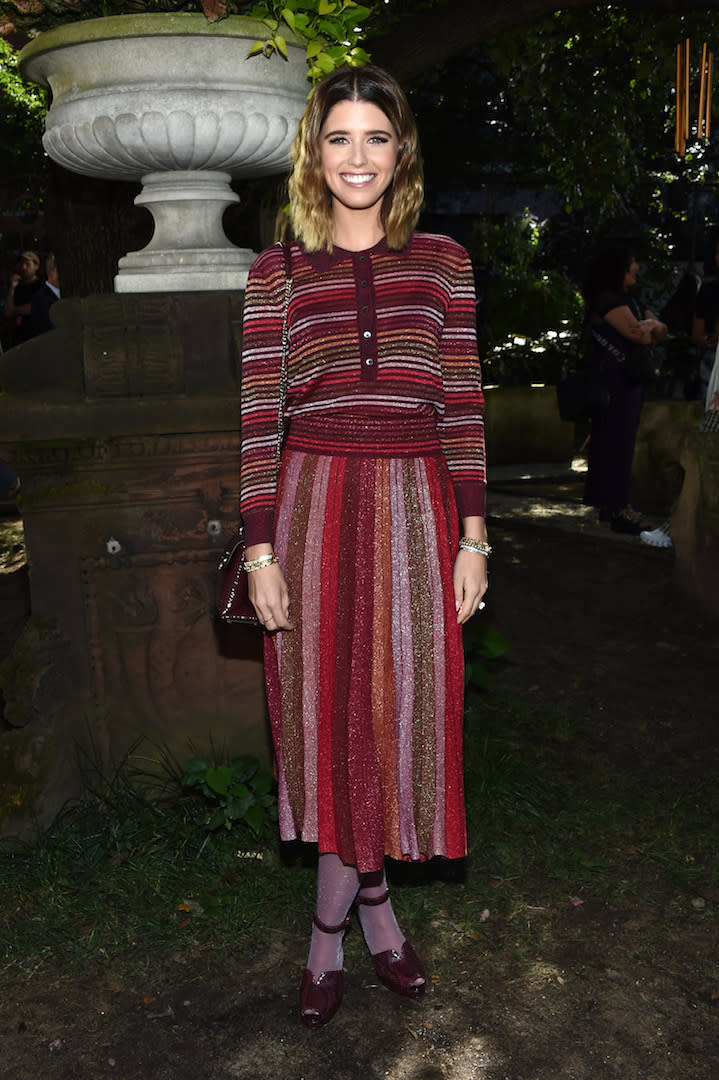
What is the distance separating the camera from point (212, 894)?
3154 millimetres

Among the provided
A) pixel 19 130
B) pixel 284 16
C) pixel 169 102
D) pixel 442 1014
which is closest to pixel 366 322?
pixel 169 102

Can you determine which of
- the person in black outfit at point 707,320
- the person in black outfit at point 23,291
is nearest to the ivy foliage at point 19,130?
the person in black outfit at point 23,291

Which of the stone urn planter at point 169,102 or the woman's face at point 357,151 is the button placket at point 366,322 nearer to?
the woman's face at point 357,151

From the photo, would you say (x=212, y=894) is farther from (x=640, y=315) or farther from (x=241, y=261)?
(x=640, y=315)

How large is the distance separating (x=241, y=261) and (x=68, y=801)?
1.80m

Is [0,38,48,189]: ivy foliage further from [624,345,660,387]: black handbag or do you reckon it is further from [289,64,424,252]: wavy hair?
[289,64,424,252]: wavy hair

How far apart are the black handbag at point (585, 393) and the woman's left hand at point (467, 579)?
208 inches

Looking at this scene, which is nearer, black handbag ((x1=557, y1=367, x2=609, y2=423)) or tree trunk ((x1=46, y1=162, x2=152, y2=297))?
tree trunk ((x1=46, y1=162, x2=152, y2=297))

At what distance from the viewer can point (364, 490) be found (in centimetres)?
247

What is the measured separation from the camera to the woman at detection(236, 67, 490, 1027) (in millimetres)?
2414

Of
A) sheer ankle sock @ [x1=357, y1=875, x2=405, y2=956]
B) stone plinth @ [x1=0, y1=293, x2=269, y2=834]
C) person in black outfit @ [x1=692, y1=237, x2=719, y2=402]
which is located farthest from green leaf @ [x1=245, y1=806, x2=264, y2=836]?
person in black outfit @ [x1=692, y1=237, x2=719, y2=402]

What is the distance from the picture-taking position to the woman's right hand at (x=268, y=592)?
2457 millimetres

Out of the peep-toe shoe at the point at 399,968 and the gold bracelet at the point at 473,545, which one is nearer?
the gold bracelet at the point at 473,545

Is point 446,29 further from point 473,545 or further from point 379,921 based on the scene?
point 379,921
